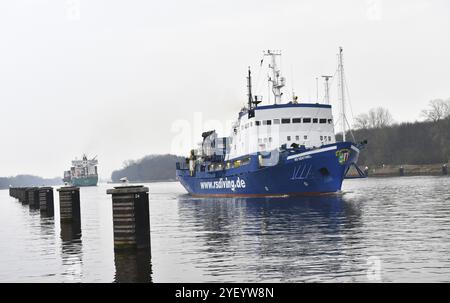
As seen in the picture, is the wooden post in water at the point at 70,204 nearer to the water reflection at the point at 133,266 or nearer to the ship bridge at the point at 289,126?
the water reflection at the point at 133,266

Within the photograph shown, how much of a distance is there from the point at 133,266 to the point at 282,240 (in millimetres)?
7918

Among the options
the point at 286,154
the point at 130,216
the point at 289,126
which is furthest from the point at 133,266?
the point at 289,126

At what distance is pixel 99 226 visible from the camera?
38688mm

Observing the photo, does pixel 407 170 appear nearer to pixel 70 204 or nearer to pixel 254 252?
pixel 70 204

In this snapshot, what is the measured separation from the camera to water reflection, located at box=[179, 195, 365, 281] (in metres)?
18.4

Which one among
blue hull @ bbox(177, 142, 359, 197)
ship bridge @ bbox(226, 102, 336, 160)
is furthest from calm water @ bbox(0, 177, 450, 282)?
ship bridge @ bbox(226, 102, 336, 160)

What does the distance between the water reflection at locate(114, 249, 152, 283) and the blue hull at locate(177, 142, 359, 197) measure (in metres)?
37.9

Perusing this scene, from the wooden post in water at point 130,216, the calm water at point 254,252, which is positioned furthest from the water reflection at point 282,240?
the wooden post in water at point 130,216

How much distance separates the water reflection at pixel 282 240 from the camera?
1836cm

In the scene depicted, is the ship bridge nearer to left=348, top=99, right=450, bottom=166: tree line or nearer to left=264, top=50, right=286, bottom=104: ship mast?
left=264, top=50, right=286, bottom=104: ship mast

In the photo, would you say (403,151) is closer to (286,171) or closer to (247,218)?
(286,171)

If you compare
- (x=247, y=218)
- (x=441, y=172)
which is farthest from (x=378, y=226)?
(x=441, y=172)

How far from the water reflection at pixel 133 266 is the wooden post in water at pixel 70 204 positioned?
19308 millimetres
